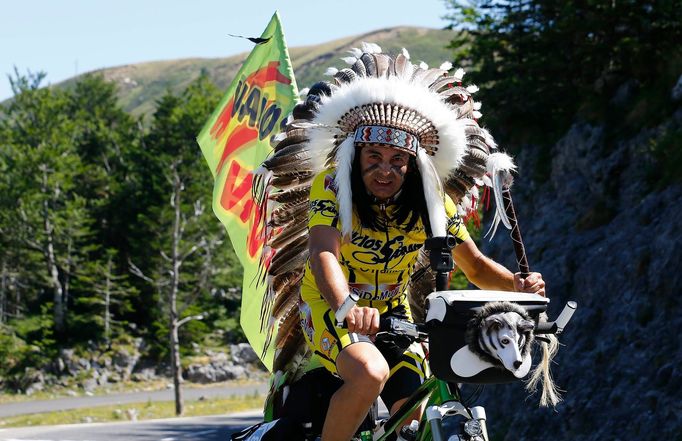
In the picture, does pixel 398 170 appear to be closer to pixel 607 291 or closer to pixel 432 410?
pixel 432 410

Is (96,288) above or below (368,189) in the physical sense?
below

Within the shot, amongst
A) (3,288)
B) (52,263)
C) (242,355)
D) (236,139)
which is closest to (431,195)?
(236,139)

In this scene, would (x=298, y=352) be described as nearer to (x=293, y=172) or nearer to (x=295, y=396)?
(x=295, y=396)

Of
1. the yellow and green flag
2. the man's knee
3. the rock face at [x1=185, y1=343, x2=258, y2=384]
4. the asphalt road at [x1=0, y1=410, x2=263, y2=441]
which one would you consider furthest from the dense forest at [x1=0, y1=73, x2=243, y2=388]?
the man's knee

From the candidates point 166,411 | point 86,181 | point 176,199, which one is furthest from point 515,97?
point 86,181

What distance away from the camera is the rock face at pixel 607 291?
32.6 feet

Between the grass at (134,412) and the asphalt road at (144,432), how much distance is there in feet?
19.3

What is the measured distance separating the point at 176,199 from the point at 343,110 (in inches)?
1839

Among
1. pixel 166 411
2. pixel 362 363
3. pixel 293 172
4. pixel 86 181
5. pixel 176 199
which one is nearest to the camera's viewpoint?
pixel 362 363

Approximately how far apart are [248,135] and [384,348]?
197 inches

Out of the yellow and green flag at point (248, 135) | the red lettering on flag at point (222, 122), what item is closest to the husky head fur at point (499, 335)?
the yellow and green flag at point (248, 135)

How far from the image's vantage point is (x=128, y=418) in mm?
31109

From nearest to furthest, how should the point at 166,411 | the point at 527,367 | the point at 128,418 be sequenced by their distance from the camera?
the point at 527,367, the point at 128,418, the point at 166,411

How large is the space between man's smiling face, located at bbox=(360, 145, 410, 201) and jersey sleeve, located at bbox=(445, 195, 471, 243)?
38 centimetres
